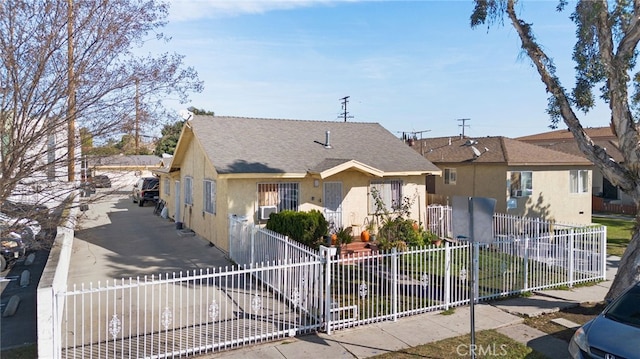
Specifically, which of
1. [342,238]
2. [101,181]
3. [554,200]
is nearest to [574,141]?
[554,200]

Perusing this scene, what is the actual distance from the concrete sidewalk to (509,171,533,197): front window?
36.7 ft

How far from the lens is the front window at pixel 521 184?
799 inches

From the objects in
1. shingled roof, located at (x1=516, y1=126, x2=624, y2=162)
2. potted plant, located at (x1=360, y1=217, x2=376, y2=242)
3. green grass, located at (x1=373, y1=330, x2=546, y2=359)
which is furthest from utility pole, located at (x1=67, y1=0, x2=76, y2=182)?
shingled roof, located at (x1=516, y1=126, x2=624, y2=162)

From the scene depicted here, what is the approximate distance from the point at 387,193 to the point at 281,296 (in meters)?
9.05

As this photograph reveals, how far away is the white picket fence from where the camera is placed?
23.5 ft

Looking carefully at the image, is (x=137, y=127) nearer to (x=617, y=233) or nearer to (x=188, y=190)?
(x=188, y=190)

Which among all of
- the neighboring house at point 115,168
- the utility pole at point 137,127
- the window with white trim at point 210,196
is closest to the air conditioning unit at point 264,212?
the window with white trim at point 210,196

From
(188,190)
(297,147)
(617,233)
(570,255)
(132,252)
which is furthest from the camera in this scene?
(617,233)

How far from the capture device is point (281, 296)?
9.63 m

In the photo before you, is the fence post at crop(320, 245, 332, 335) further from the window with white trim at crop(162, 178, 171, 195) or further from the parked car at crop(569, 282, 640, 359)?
the window with white trim at crop(162, 178, 171, 195)

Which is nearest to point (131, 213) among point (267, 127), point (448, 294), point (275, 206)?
point (267, 127)

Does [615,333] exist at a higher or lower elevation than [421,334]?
higher

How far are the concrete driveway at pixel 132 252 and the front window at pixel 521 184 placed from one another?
14018 millimetres

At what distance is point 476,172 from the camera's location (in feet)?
72.0
